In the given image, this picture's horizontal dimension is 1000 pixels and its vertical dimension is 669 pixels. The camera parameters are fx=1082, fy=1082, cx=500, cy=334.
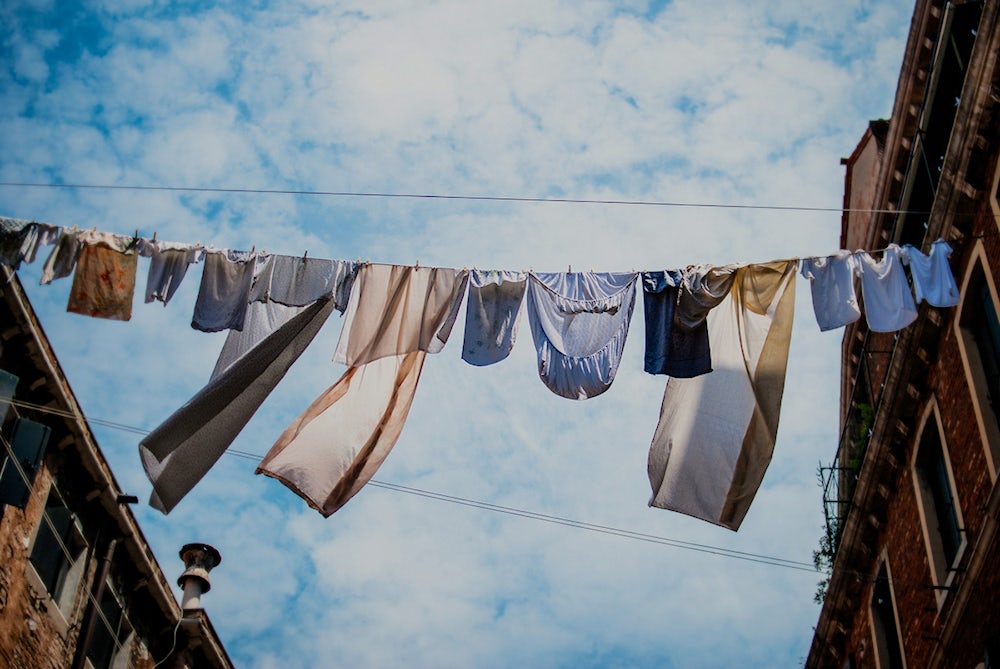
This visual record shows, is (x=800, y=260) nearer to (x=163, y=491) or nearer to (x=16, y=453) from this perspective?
(x=163, y=491)

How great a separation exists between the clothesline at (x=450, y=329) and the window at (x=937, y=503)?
3182 millimetres

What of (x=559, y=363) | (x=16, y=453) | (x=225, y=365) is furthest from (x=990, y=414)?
(x=16, y=453)

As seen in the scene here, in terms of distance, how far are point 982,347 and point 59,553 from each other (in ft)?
37.5

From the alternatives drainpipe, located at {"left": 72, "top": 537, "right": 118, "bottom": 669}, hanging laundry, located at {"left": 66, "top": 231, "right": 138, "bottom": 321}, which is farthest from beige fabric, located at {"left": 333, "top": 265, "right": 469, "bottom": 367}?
drainpipe, located at {"left": 72, "top": 537, "right": 118, "bottom": 669}

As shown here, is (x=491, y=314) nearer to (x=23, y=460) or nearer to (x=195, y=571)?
(x=23, y=460)

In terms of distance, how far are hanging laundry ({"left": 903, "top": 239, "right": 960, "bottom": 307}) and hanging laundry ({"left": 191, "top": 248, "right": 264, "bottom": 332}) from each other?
19.5 feet

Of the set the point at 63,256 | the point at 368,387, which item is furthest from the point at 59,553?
the point at 368,387

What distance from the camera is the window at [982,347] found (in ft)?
34.4

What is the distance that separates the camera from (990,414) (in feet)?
34.9

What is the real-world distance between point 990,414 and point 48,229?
9285 mm

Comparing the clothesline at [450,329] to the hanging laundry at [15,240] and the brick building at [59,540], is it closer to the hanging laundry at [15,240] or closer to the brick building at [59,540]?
the hanging laundry at [15,240]

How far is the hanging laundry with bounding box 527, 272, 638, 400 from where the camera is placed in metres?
9.69

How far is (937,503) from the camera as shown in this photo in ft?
39.9

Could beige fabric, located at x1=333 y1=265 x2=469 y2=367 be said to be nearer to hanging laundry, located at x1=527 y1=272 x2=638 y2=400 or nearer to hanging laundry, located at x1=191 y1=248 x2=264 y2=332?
hanging laundry, located at x1=527 y1=272 x2=638 y2=400
